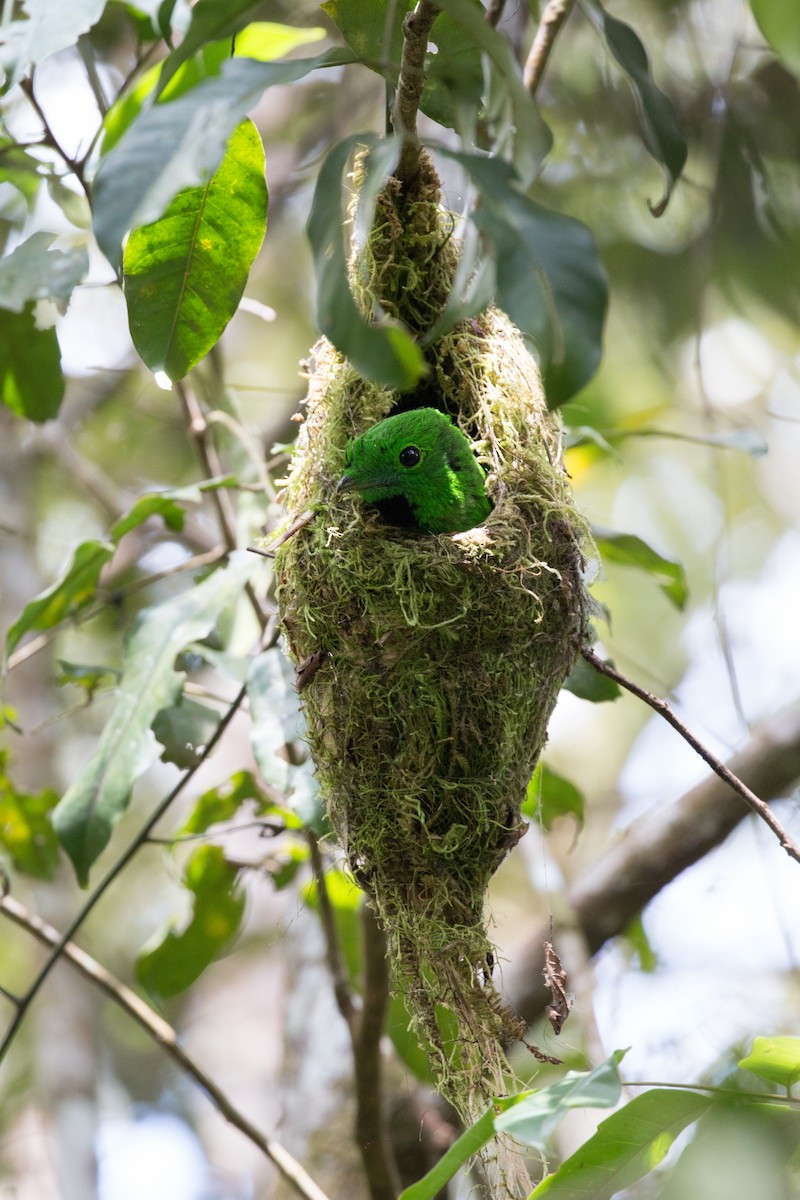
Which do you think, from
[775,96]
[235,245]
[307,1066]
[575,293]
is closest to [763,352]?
[775,96]

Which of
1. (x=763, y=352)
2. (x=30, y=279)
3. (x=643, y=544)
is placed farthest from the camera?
(x=763, y=352)

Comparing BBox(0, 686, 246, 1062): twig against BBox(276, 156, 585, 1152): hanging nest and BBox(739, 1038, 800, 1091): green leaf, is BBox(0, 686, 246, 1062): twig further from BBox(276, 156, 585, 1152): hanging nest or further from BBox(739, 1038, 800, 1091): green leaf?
BBox(739, 1038, 800, 1091): green leaf

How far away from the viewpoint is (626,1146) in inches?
71.2

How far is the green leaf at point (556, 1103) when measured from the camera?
154cm

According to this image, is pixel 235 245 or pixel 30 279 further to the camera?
pixel 30 279

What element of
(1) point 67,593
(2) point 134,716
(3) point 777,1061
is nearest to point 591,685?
(2) point 134,716

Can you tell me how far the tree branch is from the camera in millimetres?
3980

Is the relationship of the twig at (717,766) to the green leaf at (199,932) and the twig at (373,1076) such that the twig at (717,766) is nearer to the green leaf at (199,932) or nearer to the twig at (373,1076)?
the twig at (373,1076)

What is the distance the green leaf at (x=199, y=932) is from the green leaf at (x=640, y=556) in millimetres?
1583

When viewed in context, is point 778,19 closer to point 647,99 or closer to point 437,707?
point 647,99

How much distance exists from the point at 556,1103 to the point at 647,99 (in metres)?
1.81

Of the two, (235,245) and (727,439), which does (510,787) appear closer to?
(235,245)

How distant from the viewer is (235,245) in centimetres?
236

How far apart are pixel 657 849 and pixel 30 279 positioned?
2.79 meters
